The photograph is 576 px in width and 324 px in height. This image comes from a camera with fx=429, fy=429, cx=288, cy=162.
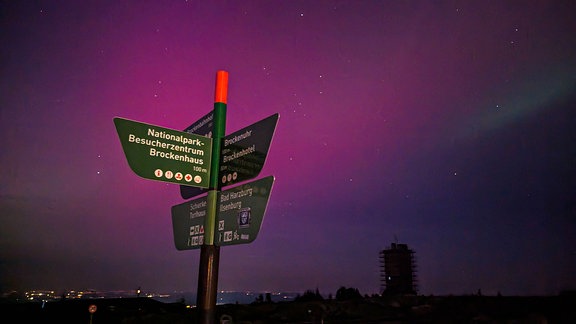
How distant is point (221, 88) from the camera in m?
4.73

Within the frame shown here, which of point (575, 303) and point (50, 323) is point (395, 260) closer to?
point (575, 303)

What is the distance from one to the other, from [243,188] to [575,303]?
44205 mm

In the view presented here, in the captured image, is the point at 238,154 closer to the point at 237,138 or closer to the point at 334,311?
the point at 237,138

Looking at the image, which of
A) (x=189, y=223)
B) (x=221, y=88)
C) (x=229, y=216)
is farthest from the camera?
(x=221, y=88)

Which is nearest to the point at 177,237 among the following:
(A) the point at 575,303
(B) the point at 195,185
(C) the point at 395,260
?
(B) the point at 195,185

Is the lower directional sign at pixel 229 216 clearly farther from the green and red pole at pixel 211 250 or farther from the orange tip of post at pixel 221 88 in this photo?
the orange tip of post at pixel 221 88

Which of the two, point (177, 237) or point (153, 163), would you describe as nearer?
point (153, 163)

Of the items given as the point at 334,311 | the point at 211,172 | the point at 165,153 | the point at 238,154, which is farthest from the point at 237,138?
the point at 334,311

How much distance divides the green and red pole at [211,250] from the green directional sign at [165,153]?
0.08 m

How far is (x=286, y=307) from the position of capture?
97.5 ft

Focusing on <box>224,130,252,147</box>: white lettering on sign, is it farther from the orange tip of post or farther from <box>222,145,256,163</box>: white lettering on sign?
the orange tip of post

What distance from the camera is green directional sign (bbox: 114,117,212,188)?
4066 millimetres

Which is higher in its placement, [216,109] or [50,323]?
[216,109]

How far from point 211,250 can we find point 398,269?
98181mm
